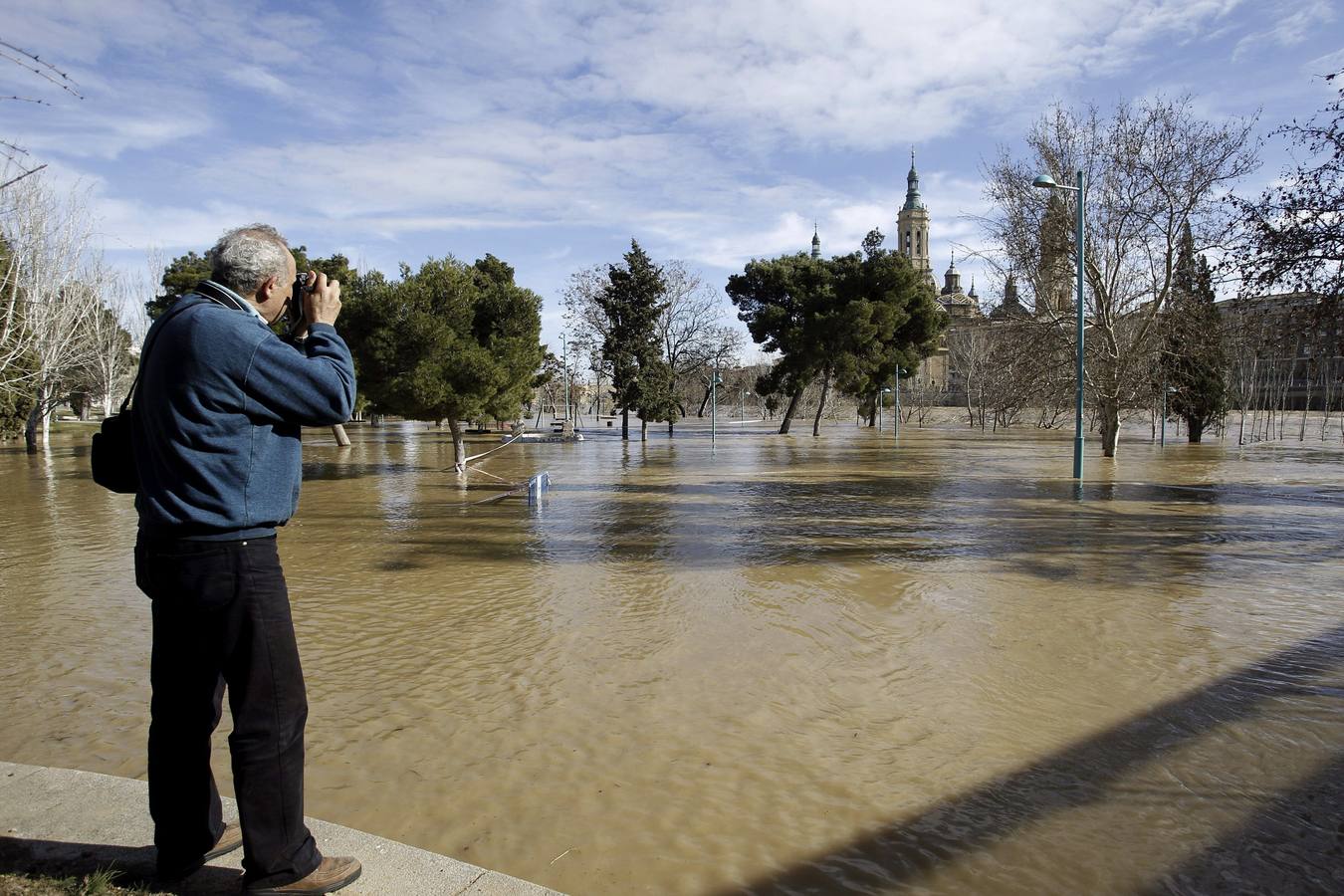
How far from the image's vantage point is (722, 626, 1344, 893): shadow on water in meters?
3.12

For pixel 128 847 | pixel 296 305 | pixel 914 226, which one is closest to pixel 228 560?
pixel 296 305

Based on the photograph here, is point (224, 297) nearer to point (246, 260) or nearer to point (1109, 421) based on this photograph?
point (246, 260)

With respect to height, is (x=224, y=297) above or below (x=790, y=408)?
above

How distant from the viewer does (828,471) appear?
2180 cm

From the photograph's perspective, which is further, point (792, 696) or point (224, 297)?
point (792, 696)

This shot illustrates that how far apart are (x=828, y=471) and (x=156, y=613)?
791 inches

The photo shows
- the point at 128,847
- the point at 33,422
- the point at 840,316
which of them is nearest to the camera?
the point at 128,847

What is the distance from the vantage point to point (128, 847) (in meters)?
2.79

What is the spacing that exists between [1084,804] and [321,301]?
366cm

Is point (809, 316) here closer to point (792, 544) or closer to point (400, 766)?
point (792, 544)

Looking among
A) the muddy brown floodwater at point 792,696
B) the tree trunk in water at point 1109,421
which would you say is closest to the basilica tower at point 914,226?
the tree trunk in water at point 1109,421

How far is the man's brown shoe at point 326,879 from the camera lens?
8.08 ft

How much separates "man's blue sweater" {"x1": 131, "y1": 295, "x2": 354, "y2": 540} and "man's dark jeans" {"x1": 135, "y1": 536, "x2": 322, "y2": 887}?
9 centimetres

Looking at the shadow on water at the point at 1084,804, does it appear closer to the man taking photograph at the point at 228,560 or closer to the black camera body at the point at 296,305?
the man taking photograph at the point at 228,560
